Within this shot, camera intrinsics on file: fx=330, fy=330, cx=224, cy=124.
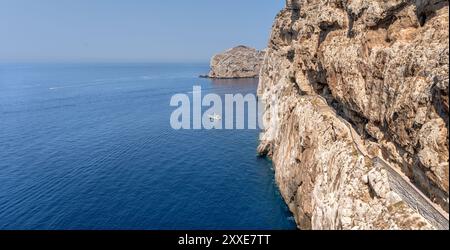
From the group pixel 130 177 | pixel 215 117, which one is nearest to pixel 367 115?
pixel 130 177

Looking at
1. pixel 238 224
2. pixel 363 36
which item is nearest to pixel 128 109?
pixel 238 224

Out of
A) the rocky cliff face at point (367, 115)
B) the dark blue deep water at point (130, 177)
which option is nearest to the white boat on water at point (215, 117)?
the dark blue deep water at point (130, 177)

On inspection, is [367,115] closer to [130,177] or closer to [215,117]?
[130,177]

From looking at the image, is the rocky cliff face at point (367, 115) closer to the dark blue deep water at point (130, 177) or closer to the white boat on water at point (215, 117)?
the dark blue deep water at point (130, 177)

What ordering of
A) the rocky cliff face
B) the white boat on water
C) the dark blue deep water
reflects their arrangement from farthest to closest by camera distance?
the white boat on water, the dark blue deep water, the rocky cliff face

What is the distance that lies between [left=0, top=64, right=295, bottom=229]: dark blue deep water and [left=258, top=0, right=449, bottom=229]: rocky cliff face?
39.1 feet

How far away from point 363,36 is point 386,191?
22.1 meters

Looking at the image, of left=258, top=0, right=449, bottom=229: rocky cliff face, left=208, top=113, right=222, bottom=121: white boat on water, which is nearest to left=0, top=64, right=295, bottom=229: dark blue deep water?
left=258, top=0, right=449, bottom=229: rocky cliff face

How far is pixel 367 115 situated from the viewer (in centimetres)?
4450

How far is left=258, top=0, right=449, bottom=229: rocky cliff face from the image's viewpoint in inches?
1240

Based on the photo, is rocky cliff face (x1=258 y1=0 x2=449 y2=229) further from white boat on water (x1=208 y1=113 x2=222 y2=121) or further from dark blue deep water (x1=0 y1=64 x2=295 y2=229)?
white boat on water (x1=208 y1=113 x2=222 y2=121)

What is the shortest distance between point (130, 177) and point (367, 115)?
54915mm

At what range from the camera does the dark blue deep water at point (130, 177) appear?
6134cm

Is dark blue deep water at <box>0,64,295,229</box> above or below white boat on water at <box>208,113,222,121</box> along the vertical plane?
below
